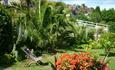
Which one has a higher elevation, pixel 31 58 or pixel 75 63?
pixel 75 63

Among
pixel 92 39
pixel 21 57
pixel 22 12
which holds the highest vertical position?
pixel 22 12

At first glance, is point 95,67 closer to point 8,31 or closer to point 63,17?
point 8,31

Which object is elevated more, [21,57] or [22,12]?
[22,12]

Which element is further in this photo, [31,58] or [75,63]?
[31,58]

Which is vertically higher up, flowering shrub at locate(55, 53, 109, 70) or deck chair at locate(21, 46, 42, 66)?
flowering shrub at locate(55, 53, 109, 70)

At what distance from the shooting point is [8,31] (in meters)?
18.6

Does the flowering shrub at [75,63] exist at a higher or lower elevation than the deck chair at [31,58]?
higher

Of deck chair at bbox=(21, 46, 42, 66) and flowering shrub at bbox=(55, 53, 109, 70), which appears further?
deck chair at bbox=(21, 46, 42, 66)

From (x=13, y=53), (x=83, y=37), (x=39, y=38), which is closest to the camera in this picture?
(x=13, y=53)

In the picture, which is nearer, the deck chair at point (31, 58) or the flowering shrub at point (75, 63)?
the flowering shrub at point (75, 63)

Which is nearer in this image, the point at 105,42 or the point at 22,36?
the point at 22,36

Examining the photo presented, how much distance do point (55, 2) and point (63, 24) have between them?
16.6ft

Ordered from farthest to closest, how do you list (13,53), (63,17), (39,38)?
1. (63,17)
2. (39,38)
3. (13,53)

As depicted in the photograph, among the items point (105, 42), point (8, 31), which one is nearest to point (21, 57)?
point (8, 31)
